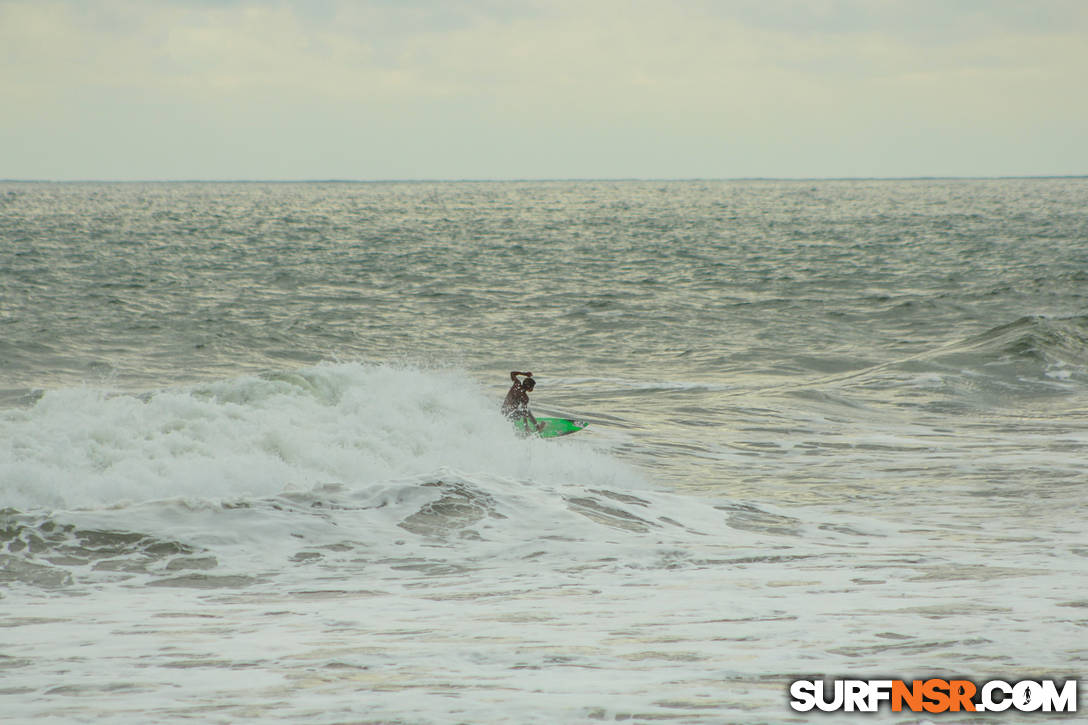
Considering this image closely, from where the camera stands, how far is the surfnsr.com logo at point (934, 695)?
5262 millimetres

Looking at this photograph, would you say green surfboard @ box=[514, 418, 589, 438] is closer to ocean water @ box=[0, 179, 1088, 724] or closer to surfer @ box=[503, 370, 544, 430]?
surfer @ box=[503, 370, 544, 430]

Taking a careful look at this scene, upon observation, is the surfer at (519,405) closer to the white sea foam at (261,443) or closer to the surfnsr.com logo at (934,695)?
the white sea foam at (261,443)

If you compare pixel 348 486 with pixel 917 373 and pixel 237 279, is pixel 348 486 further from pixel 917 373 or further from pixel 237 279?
pixel 237 279

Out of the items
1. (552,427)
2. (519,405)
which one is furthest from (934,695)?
(519,405)

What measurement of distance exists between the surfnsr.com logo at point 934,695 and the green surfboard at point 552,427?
27.4 feet

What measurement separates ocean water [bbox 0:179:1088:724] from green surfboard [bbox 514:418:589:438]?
0.71 ft

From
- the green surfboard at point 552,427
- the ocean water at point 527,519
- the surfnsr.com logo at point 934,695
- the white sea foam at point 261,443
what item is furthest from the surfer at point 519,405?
the surfnsr.com logo at point 934,695

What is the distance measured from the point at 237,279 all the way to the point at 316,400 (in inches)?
1006

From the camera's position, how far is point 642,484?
38.4 feet

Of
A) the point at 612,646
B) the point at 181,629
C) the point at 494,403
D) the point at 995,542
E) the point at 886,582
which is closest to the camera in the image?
the point at 612,646

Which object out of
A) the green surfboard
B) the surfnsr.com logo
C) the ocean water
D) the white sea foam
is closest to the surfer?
the green surfboard

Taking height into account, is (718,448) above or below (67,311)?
below

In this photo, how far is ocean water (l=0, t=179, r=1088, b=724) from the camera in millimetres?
5844

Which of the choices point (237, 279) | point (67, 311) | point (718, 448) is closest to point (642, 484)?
point (718, 448)
